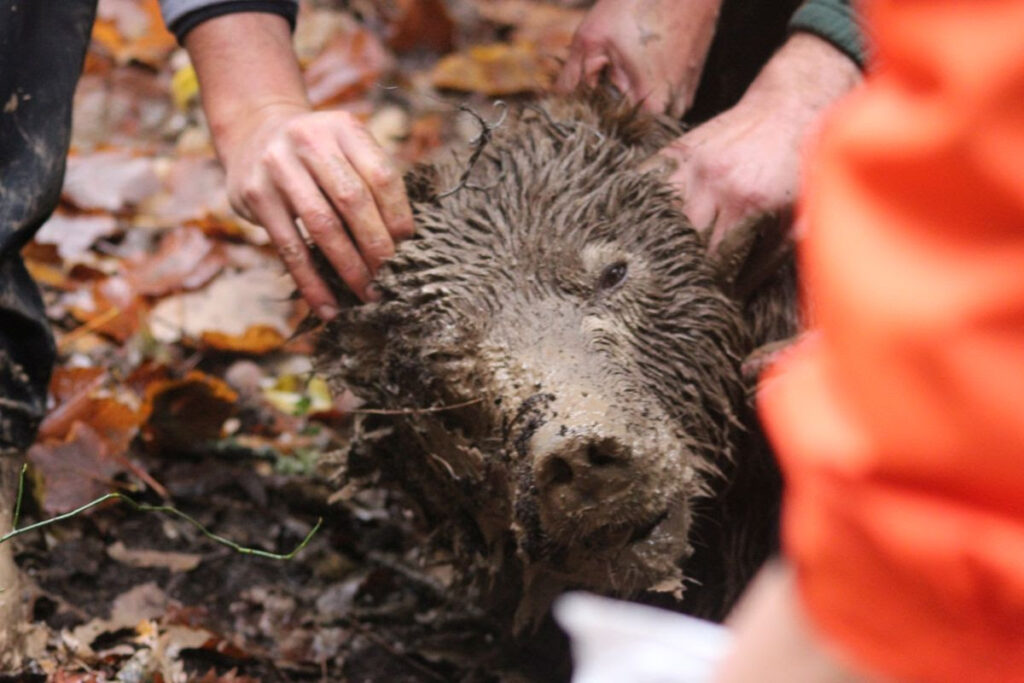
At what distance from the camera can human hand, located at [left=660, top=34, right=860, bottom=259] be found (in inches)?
106

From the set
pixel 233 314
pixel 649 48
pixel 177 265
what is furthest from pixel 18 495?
pixel 649 48

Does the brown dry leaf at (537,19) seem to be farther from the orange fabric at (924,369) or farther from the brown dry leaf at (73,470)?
the orange fabric at (924,369)

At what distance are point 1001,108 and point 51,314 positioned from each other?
3.74 metres

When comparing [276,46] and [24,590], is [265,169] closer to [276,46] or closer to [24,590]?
[276,46]

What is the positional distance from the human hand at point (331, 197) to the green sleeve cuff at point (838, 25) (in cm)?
124

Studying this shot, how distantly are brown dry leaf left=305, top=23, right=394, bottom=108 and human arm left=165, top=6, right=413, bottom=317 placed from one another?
2226 millimetres

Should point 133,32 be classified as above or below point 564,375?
below

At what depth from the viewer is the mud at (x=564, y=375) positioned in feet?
7.04

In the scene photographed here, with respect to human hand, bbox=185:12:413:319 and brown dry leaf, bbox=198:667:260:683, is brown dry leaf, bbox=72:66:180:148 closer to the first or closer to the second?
human hand, bbox=185:12:413:319

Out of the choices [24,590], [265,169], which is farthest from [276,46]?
[24,590]

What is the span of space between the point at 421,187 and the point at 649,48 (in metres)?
0.86

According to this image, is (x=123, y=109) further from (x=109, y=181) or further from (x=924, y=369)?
(x=924, y=369)

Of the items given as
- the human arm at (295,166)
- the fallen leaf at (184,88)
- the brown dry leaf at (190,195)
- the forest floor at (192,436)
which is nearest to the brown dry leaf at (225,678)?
the forest floor at (192,436)

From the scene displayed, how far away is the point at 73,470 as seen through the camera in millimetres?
3176
